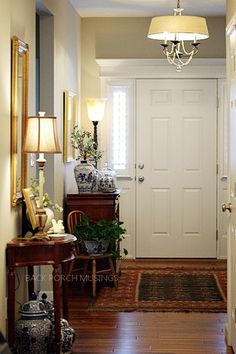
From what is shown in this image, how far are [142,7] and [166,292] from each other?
3037mm

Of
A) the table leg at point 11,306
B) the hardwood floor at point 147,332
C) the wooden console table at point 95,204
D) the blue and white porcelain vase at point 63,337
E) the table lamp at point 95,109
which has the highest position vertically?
the table lamp at point 95,109

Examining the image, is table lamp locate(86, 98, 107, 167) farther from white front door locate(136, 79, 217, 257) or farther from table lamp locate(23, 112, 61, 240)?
table lamp locate(23, 112, 61, 240)

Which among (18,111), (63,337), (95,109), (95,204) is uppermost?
(95,109)

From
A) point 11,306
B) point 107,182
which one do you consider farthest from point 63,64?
point 11,306

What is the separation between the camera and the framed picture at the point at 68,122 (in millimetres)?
7004

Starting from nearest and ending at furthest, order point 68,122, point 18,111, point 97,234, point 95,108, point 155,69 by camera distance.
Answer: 1. point 18,111
2. point 97,234
3. point 68,122
4. point 95,108
5. point 155,69

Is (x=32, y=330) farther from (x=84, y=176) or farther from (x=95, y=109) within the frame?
(x=95, y=109)

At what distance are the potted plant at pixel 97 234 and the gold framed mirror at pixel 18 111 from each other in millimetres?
1929

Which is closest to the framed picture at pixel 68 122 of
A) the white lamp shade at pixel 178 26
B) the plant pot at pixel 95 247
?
the plant pot at pixel 95 247

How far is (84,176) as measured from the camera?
7.12 metres

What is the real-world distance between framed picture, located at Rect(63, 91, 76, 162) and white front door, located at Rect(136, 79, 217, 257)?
4.38ft

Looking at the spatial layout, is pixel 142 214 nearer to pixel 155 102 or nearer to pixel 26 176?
pixel 155 102

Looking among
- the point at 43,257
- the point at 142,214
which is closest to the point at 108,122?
the point at 142,214

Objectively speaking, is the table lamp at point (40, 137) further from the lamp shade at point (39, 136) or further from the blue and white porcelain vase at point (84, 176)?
the blue and white porcelain vase at point (84, 176)
